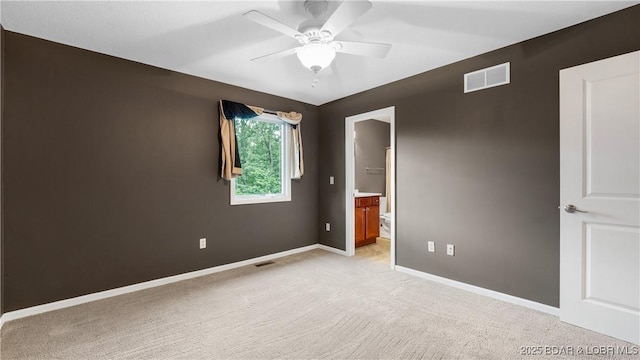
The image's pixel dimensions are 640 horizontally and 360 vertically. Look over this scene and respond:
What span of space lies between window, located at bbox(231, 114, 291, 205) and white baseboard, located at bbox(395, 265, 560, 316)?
205cm

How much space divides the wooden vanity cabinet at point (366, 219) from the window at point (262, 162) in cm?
123

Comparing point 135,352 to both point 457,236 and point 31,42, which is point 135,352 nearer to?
point 31,42

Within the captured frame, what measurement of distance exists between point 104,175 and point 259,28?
Answer: 2070mm

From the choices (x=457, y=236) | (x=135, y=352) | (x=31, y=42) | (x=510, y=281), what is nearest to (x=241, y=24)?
(x=31, y=42)

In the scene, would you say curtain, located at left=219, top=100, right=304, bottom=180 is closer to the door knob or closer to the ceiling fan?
the ceiling fan

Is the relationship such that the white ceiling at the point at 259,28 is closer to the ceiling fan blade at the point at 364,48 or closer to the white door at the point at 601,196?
the ceiling fan blade at the point at 364,48

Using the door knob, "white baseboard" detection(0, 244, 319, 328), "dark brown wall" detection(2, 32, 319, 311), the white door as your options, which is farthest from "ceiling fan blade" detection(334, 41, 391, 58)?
"white baseboard" detection(0, 244, 319, 328)

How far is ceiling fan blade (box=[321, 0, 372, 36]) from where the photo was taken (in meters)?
1.57

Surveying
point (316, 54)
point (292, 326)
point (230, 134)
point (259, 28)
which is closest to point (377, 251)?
point (292, 326)

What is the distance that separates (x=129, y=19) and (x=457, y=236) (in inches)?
140

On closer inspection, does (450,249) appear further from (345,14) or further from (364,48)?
(345,14)

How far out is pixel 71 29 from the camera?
2346mm

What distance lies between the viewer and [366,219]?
16.0 ft

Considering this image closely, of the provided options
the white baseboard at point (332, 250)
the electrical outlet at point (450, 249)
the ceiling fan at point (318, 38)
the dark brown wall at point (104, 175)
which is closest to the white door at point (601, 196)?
the electrical outlet at point (450, 249)
